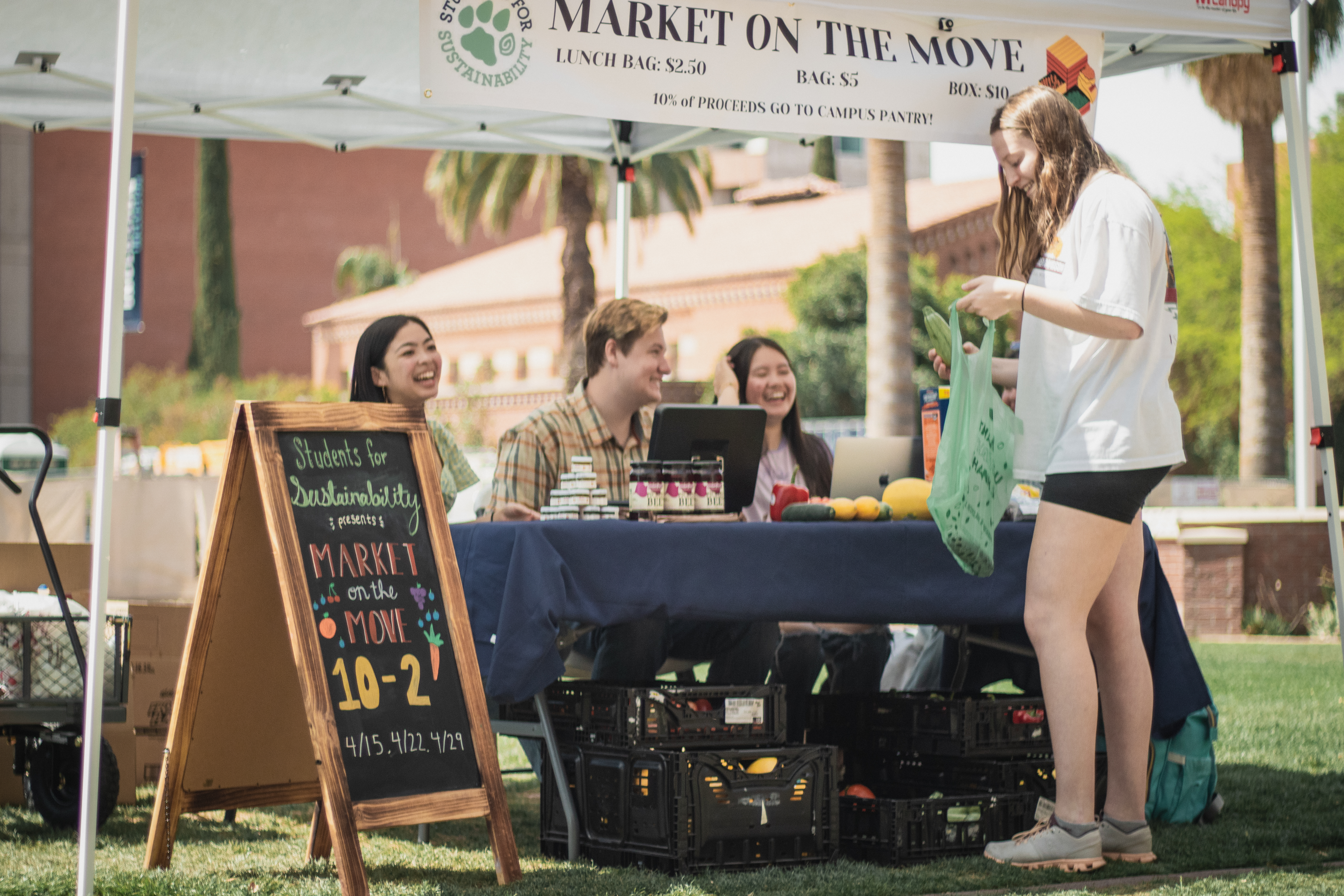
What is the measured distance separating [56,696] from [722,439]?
7.95 feet

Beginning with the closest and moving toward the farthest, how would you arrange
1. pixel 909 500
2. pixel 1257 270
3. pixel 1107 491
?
pixel 1107 491 < pixel 909 500 < pixel 1257 270

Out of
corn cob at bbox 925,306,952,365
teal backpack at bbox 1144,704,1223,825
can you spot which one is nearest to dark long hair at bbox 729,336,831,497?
corn cob at bbox 925,306,952,365

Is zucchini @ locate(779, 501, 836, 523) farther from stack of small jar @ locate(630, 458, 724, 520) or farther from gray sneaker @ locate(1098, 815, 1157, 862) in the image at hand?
gray sneaker @ locate(1098, 815, 1157, 862)

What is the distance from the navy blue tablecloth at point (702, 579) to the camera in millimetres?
3680

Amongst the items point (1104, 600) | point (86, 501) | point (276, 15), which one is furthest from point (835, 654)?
→ point (86, 501)

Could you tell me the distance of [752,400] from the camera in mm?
5738

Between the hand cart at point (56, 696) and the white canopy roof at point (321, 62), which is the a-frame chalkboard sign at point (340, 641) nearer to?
the hand cart at point (56, 696)

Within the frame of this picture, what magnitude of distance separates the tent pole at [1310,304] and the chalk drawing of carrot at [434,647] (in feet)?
9.06

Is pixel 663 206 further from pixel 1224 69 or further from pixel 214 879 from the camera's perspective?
pixel 214 879

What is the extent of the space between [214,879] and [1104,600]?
2.44 meters

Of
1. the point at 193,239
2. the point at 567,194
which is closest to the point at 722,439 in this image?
the point at 567,194

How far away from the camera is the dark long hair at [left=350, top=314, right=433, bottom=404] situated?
16.7 ft

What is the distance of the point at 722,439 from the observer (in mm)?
4441

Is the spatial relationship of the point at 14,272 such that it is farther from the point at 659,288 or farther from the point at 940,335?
the point at 940,335
